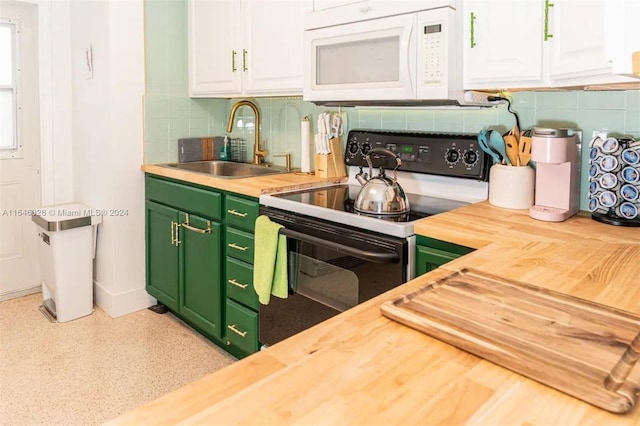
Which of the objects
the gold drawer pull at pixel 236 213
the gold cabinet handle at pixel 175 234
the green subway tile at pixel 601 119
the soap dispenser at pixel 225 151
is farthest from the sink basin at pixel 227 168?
the green subway tile at pixel 601 119

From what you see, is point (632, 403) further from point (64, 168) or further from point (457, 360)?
point (64, 168)

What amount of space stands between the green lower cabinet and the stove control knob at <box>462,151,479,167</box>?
0.61 metres

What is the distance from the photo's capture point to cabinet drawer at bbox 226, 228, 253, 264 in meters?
2.40

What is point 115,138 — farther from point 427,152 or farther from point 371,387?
point 371,387

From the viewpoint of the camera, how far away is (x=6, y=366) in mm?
2539

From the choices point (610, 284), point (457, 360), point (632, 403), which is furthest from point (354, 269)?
point (632, 403)

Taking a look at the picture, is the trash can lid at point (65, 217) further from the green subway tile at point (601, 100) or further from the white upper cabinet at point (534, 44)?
the green subway tile at point (601, 100)

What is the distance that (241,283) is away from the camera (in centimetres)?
246

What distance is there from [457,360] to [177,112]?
2.92 metres

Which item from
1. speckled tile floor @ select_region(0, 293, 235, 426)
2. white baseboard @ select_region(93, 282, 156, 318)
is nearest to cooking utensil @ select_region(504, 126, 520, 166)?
speckled tile floor @ select_region(0, 293, 235, 426)

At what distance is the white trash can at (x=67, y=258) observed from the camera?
3021 millimetres

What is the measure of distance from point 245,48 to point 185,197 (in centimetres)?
89

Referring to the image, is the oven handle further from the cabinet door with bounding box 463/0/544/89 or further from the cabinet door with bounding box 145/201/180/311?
the cabinet door with bounding box 145/201/180/311

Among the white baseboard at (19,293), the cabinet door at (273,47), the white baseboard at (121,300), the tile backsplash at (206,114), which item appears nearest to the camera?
the tile backsplash at (206,114)
